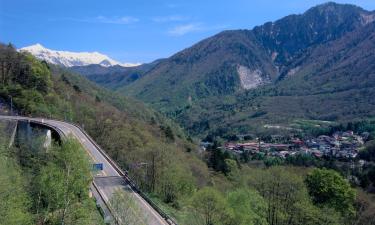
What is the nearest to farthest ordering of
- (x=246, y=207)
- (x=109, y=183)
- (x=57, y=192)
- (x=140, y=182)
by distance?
(x=57, y=192), (x=246, y=207), (x=109, y=183), (x=140, y=182)

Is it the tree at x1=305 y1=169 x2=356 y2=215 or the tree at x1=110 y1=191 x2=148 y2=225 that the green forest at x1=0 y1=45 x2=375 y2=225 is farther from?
the tree at x1=110 y1=191 x2=148 y2=225

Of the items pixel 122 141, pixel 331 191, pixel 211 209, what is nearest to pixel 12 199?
pixel 211 209

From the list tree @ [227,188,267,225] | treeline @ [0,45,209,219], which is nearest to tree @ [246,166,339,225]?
tree @ [227,188,267,225]

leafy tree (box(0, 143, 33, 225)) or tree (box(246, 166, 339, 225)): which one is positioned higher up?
leafy tree (box(0, 143, 33, 225))

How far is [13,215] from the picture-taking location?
2617 cm

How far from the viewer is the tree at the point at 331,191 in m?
57.5

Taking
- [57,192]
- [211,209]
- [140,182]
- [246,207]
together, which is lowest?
[246,207]

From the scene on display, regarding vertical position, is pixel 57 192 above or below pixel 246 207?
above

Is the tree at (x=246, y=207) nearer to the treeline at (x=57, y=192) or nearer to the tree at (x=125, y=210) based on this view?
the tree at (x=125, y=210)

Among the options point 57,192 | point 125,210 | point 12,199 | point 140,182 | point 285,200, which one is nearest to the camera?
A: point 12,199

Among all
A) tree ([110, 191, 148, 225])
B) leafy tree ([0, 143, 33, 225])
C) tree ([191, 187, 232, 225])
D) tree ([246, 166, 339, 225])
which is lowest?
tree ([246, 166, 339, 225])

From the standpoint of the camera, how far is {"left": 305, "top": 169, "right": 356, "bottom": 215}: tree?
57.5 m

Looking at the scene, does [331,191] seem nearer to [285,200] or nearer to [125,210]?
[285,200]

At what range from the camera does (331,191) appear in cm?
5891
